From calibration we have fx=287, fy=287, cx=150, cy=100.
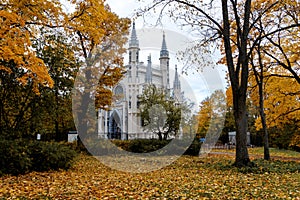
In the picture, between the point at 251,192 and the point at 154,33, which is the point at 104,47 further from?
the point at 251,192

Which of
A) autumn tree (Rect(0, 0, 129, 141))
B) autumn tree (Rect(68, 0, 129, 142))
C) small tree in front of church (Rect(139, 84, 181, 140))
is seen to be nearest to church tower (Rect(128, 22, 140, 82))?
autumn tree (Rect(68, 0, 129, 142))

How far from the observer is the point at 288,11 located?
12219 millimetres

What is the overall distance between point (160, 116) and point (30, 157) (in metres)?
13.7

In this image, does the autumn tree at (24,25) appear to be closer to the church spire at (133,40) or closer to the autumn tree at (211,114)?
the church spire at (133,40)

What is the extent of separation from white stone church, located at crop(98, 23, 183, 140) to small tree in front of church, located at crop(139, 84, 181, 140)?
0.85m

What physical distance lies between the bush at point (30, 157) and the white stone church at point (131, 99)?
30.8 feet

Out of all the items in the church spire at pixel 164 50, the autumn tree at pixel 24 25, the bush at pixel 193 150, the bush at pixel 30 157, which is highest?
the church spire at pixel 164 50

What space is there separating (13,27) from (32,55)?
80 centimetres

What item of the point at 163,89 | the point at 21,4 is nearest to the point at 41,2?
the point at 21,4

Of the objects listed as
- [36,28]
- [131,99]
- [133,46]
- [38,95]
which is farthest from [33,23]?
[131,99]

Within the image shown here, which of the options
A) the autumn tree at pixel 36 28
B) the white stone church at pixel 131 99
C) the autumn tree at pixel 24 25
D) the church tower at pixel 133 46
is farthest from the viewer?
the white stone church at pixel 131 99

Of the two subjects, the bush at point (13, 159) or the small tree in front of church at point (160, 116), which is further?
the small tree in front of church at point (160, 116)

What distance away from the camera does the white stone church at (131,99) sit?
66.3 feet

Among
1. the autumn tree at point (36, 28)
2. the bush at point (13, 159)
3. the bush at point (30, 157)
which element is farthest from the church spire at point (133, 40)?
the bush at point (13, 159)
